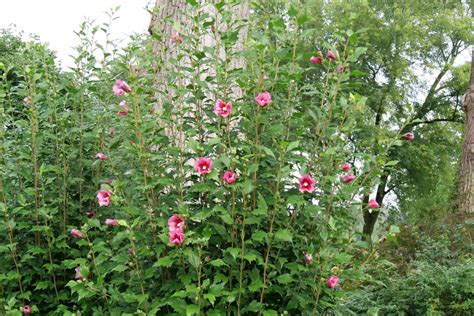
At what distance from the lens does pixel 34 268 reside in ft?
11.9

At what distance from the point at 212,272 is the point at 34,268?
1.24 meters

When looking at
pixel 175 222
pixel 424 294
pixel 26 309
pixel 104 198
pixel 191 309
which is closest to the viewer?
pixel 191 309

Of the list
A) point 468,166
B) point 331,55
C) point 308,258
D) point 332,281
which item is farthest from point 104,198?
point 468,166

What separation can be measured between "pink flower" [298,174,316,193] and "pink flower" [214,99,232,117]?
47 cm

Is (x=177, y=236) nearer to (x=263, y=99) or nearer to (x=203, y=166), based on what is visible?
(x=203, y=166)

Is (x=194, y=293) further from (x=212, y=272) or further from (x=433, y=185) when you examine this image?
(x=433, y=185)

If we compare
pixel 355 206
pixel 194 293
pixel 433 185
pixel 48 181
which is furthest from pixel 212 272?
pixel 433 185

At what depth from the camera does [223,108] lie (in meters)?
2.83

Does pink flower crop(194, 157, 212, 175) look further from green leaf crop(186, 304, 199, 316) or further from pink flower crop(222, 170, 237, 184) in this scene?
green leaf crop(186, 304, 199, 316)

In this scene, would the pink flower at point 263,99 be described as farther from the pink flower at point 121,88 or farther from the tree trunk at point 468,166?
the tree trunk at point 468,166

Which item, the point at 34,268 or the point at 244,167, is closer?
the point at 244,167

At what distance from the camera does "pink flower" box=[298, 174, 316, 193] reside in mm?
2857

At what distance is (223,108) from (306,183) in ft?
1.72

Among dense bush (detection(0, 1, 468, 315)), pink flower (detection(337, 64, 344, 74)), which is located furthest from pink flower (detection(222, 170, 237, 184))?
pink flower (detection(337, 64, 344, 74))
